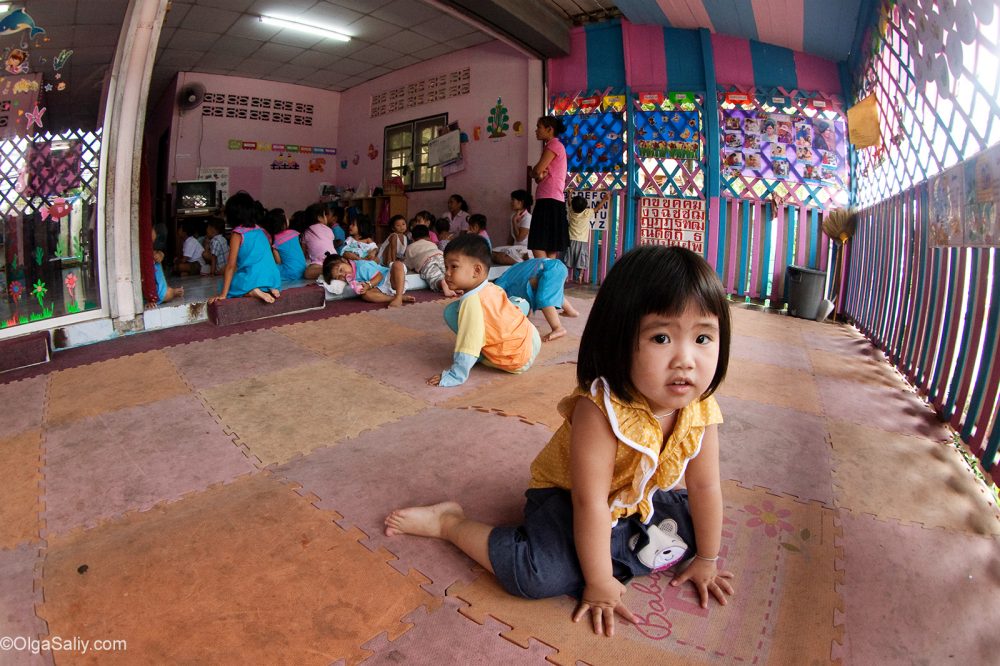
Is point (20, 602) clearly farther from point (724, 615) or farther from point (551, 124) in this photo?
point (551, 124)

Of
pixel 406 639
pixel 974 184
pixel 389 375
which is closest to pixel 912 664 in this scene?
pixel 406 639

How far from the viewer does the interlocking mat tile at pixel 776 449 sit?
150cm

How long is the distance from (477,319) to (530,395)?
0.39 meters

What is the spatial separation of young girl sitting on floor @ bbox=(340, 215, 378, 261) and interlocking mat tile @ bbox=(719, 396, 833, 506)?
136 inches

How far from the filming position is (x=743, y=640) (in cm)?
94

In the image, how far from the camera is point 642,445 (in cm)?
94

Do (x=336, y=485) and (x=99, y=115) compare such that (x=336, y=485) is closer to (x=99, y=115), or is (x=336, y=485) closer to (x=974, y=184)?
(x=974, y=184)

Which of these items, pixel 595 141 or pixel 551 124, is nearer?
pixel 551 124

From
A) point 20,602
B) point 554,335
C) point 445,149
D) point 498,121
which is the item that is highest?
point 498,121

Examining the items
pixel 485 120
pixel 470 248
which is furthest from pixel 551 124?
pixel 485 120

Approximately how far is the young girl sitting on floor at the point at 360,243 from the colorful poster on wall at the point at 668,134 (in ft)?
Result: 9.30

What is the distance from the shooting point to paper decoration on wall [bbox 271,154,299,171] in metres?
8.08

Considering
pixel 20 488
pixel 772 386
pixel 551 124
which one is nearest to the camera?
pixel 20 488

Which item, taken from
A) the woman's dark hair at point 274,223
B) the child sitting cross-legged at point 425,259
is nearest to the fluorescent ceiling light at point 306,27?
the woman's dark hair at point 274,223
